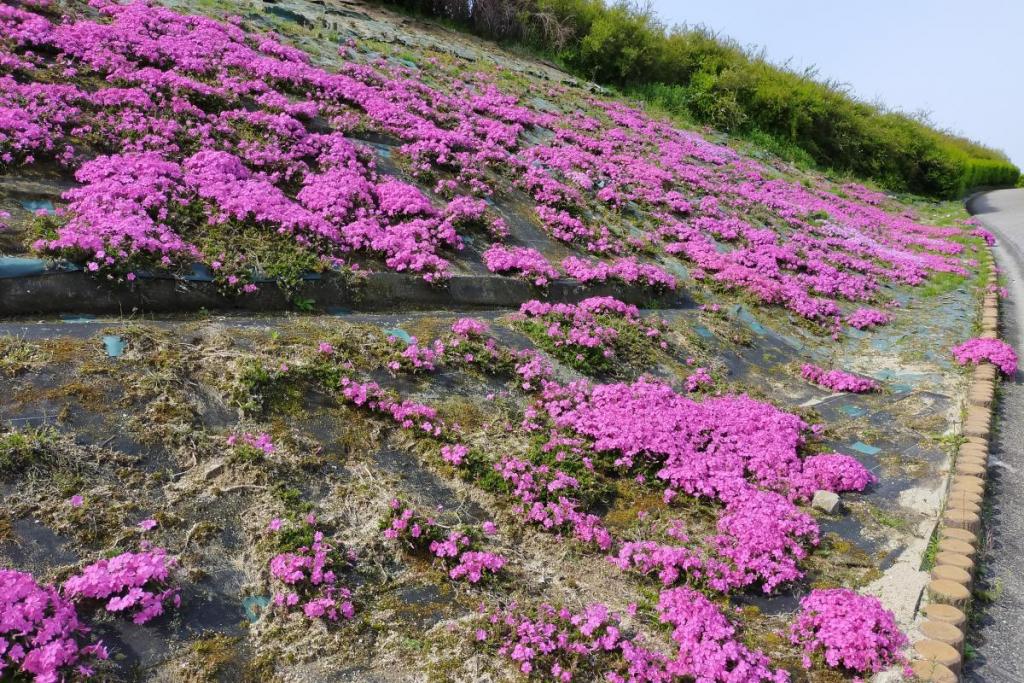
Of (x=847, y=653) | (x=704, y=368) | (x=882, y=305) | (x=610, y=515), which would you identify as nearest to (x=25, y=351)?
(x=610, y=515)

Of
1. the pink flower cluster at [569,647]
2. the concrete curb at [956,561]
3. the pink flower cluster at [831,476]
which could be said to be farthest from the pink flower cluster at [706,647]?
the pink flower cluster at [831,476]

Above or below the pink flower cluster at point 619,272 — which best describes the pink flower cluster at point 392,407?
below

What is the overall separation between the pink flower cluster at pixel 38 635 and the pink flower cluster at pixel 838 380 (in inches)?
392

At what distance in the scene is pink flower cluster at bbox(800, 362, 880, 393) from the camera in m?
9.80

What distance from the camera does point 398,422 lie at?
6297 millimetres

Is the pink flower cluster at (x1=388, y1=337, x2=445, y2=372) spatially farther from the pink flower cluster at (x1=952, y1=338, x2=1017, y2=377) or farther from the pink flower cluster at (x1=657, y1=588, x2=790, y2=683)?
the pink flower cluster at (x1=952, y1=338, x2=1017, y2=377)

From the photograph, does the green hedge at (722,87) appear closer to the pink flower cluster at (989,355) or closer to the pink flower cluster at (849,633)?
the pink flower cluster at (989,355)

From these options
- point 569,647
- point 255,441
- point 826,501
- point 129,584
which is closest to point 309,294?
point 255,441

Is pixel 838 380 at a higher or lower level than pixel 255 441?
higher

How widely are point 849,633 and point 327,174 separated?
9220mm

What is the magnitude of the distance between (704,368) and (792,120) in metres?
32.9

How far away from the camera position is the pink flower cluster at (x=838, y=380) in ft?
32.2

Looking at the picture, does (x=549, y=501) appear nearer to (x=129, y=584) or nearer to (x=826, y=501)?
(x=826, y=501)

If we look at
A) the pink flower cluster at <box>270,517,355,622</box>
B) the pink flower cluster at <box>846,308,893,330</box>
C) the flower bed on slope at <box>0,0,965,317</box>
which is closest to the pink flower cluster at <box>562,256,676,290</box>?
the flower bed on slope at <box>0,0,965,317</box>
